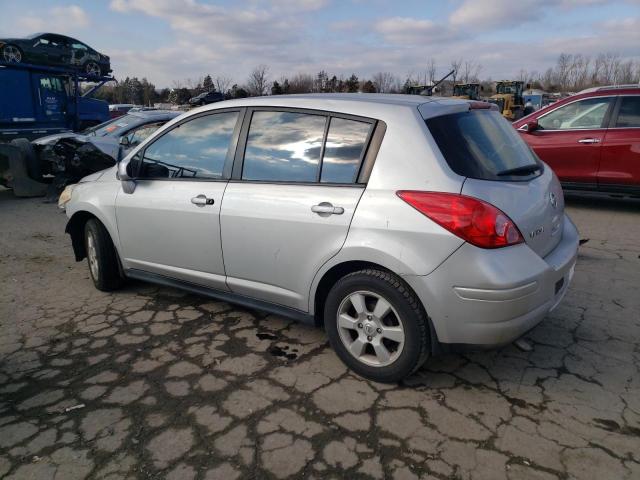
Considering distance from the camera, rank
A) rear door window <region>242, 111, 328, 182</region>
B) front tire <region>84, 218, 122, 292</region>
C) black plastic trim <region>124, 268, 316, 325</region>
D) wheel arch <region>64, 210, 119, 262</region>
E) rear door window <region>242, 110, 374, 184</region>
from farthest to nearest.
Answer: wheel arch <region>64, 210, 119, 262</region> → front tire <region>84, 218, 122, 292</region> → black plastic trim <region>124, 268, 316, 325</region> → rear door window <region>242, 111, 328, 182</region> → rear door window <region>242, 110, 374, 184</region>

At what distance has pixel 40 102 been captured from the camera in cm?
1259

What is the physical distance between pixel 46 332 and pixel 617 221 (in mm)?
6938

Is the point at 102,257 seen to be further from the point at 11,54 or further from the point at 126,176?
the point at 11,54

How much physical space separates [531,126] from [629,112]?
4.19 feet

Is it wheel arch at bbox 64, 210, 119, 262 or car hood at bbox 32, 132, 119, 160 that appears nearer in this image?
wheel arch at bbox 64, 210, 119, 262

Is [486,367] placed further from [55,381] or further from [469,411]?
[55,381]

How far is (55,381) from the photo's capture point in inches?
118

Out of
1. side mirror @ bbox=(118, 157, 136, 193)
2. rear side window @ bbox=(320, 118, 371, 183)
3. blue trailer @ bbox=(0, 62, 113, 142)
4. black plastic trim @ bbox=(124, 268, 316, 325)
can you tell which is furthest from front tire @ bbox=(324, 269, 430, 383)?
blue trailer @ bbox=(0, 62, 113, 142)

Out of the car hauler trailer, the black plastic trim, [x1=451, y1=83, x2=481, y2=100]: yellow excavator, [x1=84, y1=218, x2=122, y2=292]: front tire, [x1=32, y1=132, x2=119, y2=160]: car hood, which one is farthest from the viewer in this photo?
[x1=451, y1=83, x2=481, y2=100]: yellow excavator

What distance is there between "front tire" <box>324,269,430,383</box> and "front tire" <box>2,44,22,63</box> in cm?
1278

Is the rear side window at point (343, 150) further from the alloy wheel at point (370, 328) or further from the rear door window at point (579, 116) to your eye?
the rear door window at point (579, 116)

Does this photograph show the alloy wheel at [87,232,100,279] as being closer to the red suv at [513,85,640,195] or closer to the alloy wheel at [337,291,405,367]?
the alloy wheel at [337,291,405,367]

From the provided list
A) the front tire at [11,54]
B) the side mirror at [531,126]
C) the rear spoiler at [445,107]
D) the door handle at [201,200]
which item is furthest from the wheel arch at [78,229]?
the front tire at [11,54]

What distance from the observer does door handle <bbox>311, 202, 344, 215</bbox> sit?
282cm
